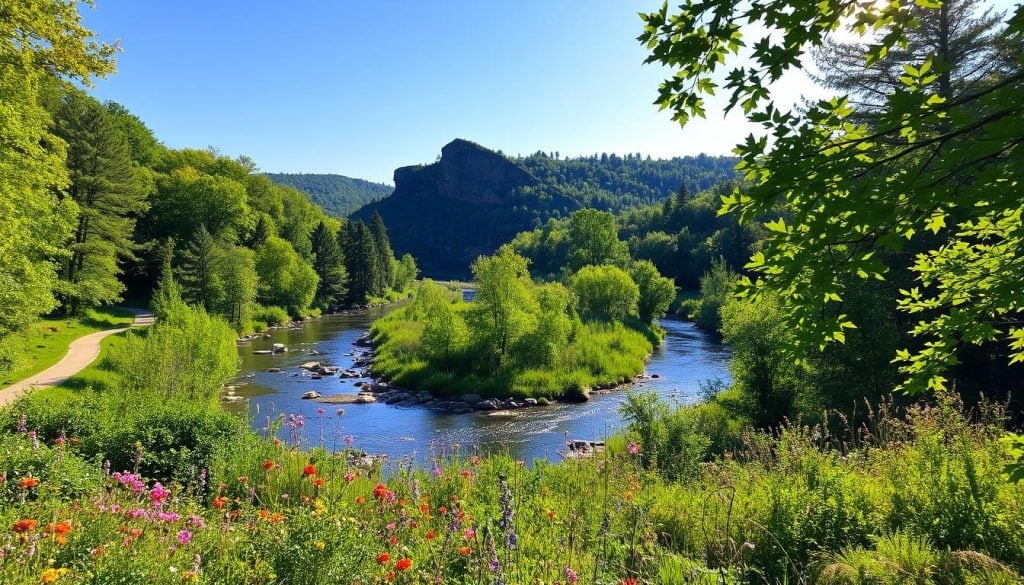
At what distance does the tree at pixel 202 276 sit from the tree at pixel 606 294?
29.0m

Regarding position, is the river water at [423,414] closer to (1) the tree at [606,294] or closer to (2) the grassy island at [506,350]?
(2) the grassy island at [506,350]

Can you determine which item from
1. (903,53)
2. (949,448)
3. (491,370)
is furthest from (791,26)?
(491,370)

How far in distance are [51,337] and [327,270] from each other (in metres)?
39.1

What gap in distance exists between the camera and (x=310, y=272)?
58.2 metres

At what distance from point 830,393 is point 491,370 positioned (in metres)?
17.8

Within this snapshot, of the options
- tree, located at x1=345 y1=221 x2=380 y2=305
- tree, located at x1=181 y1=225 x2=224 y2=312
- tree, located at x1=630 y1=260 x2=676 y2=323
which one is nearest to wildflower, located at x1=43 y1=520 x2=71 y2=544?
tree, located at x1=181 y1=225 x2=224 y2=312

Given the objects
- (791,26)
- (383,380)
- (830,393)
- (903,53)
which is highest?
(903,53)

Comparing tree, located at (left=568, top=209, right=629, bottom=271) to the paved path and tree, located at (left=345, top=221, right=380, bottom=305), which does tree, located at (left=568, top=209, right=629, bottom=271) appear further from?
the paved path

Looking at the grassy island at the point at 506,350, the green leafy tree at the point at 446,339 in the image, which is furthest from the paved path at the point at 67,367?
the green leafy tree at the point at 446,339

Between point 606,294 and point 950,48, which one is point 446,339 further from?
point 950,48

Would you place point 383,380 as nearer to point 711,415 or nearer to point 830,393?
point 711,415

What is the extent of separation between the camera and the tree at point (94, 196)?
34.8 meters

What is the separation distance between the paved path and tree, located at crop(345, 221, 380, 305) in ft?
129

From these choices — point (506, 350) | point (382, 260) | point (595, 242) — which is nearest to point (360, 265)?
point (382, 260)
